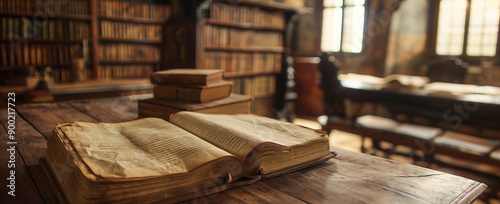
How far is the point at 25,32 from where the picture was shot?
3602 mm

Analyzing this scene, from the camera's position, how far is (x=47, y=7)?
366 cm

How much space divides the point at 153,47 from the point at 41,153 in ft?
13.0

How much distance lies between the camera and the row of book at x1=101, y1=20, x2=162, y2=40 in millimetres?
4082

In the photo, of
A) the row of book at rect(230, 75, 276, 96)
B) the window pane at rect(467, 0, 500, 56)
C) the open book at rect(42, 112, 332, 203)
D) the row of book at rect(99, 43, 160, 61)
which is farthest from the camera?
the window pane at rect(467, 0, 500, 56)

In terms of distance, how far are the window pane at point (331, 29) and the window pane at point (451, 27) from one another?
1.62 m

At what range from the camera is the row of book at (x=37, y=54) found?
3543 millimetres

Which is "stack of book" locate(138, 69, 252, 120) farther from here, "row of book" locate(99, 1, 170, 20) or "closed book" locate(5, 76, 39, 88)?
"row of book" locate(99, 1, 170, 20)

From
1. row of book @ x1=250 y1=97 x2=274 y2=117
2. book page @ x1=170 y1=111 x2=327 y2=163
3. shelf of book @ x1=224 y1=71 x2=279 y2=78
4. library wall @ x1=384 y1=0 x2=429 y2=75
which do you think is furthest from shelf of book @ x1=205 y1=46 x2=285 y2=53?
book page @ x1=170 y1=111 x2=327 y2=163

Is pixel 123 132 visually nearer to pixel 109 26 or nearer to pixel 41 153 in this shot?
pixel 41 153

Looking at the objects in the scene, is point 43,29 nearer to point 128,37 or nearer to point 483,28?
point 128,37

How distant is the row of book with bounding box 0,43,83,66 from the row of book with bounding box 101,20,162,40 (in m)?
0.38

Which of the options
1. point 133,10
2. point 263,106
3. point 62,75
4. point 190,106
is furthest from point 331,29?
point 190,106

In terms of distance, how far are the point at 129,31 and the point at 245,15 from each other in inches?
56.9

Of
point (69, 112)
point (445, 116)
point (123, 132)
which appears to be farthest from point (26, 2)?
point (445, 116)
